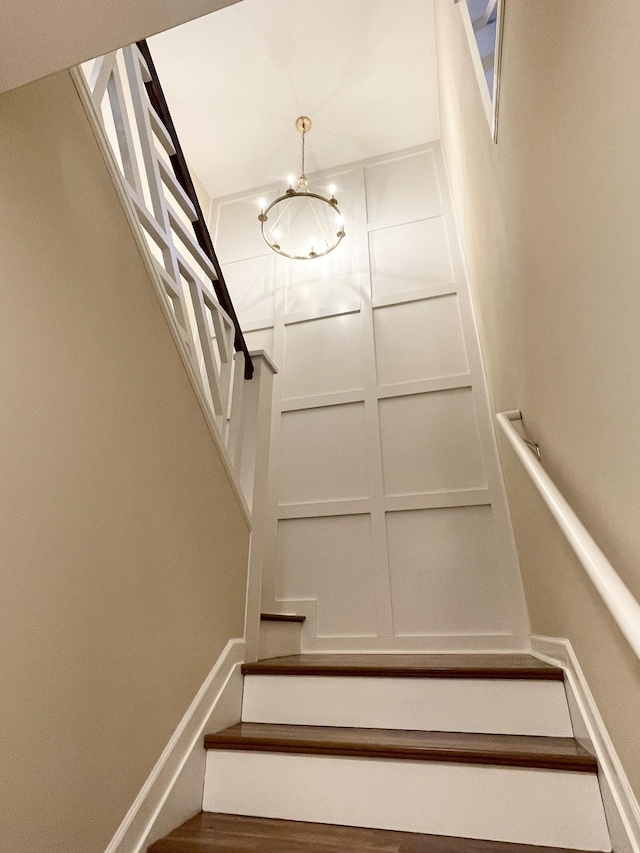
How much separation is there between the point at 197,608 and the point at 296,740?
1.46 ft

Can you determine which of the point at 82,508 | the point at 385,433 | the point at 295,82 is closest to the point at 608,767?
the point at 82,508

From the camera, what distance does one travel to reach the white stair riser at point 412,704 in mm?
1379

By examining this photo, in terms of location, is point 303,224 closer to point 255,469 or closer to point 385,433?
point 385,433

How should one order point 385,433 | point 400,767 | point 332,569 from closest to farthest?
point 400,767, point 332,569, point 385,433

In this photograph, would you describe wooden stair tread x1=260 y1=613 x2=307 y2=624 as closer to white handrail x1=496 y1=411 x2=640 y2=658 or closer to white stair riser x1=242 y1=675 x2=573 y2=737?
white stair riser x1=242 y1=675 x2=573 y2=737

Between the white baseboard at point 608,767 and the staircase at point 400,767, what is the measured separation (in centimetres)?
4

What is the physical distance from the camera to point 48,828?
90 centimetres

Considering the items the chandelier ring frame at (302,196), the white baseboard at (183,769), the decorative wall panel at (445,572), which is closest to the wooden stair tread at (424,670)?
the white baseboard at (183,769)

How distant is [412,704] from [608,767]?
565 millimetres

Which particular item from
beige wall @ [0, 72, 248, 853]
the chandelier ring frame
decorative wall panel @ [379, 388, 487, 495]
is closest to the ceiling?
the chandelier ring frame

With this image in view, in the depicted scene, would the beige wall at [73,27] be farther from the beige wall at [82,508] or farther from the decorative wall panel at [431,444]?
the decorative wall panel at [431,444]

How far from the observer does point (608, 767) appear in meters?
1.04

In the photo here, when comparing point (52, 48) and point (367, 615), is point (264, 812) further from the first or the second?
point (52, 48)

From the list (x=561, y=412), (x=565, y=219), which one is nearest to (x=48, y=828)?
(x=561, y=412)
